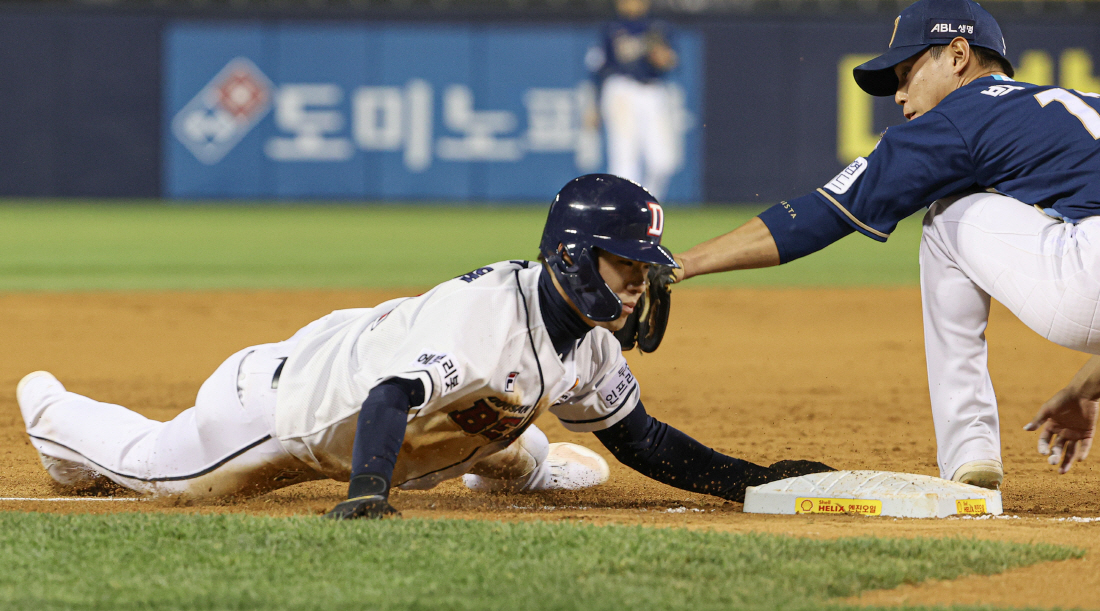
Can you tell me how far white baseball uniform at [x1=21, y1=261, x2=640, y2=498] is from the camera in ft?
9.19

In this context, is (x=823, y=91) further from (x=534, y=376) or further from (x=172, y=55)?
(x=534, y=376)

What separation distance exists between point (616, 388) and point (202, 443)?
1.02m

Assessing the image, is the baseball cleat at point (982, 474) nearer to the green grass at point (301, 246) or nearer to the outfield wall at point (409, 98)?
the green grass at point (301, 246)

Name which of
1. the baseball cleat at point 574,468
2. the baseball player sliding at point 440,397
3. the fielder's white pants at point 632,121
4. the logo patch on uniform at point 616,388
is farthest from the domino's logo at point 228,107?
the logo patch on uniform at point 616,388

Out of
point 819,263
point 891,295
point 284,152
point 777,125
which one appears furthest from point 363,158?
point 891,295

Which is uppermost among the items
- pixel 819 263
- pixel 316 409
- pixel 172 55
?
pixel 172 55

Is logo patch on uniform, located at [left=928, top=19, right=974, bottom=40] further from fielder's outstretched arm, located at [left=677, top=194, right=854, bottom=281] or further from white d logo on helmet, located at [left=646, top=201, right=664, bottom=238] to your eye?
white d logo on helmet, located at [left=646, top=201, right=664, bottom=238]

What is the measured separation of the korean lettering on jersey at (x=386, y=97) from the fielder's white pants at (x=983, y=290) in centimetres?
1215

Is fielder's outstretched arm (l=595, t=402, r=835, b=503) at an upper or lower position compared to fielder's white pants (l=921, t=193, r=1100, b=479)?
lower

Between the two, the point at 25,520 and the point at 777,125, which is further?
the point at 777,125

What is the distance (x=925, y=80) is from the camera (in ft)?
11.4

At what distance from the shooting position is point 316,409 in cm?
294

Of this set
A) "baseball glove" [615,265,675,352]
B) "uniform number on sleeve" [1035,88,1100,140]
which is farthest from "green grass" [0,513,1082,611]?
"uniform number on sleeve" [1035,88,1100,140]

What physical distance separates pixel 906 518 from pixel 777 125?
41.9 feet
